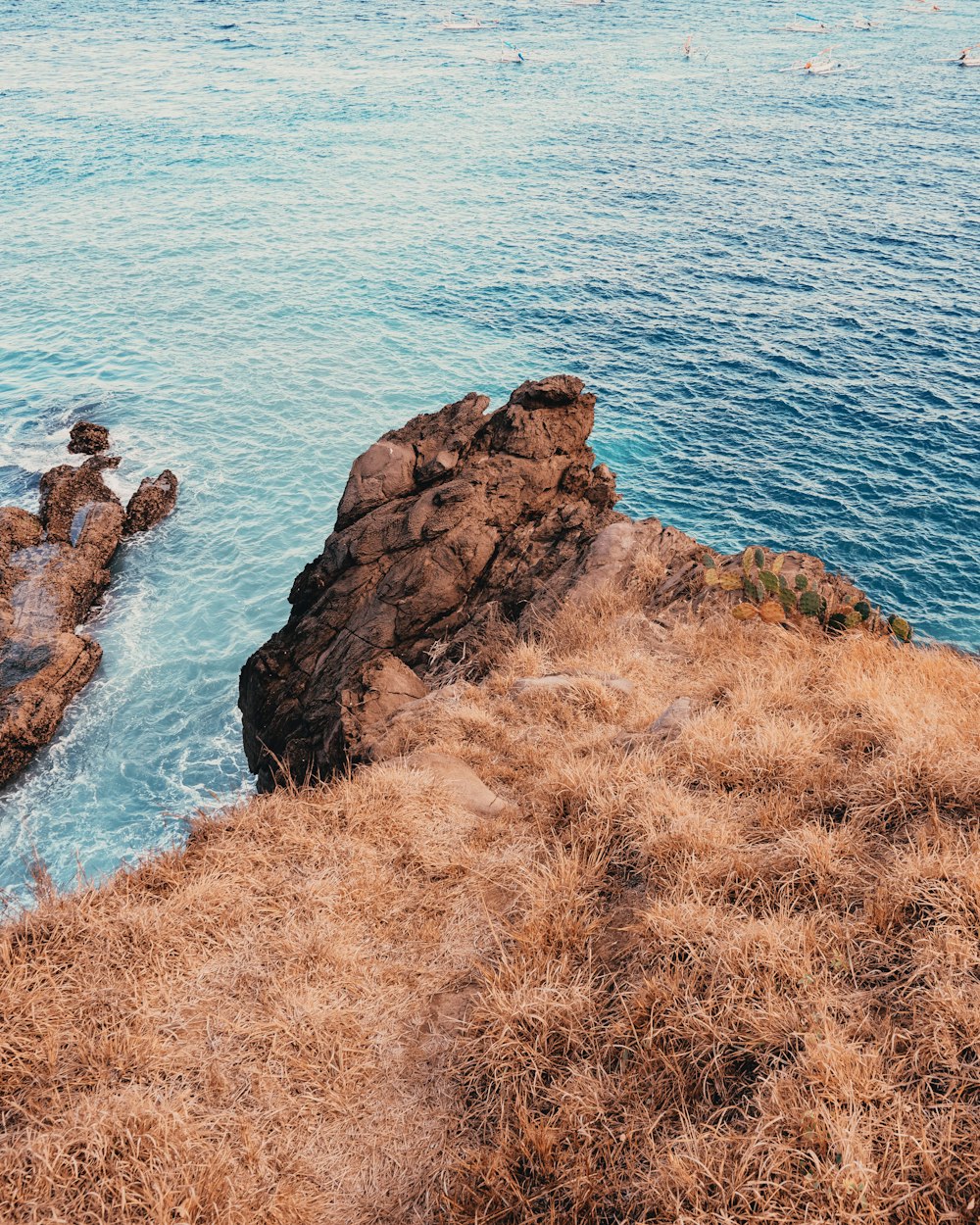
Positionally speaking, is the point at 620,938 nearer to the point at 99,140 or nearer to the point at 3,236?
the point at 3,236

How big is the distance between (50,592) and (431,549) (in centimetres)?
1319

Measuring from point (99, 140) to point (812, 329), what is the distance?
55694 millimetres

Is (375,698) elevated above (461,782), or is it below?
below

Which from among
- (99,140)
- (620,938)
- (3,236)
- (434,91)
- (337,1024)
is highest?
(434,91)

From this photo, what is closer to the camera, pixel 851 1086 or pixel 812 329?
pixel 851 1086

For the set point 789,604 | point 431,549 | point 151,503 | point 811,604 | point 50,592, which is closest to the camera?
point 811,604

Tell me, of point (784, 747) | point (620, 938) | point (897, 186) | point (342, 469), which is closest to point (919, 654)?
point (784, 747)

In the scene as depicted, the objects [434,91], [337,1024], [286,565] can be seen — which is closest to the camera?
[337,1024]

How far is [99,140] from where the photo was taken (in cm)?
6219

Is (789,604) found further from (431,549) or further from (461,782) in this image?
(431,549)

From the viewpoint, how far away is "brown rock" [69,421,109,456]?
101ft

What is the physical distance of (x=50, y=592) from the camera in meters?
23.5

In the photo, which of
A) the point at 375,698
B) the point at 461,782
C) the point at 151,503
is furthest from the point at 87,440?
the point at 461,782

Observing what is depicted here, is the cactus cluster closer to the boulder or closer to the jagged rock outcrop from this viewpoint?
the boulder
